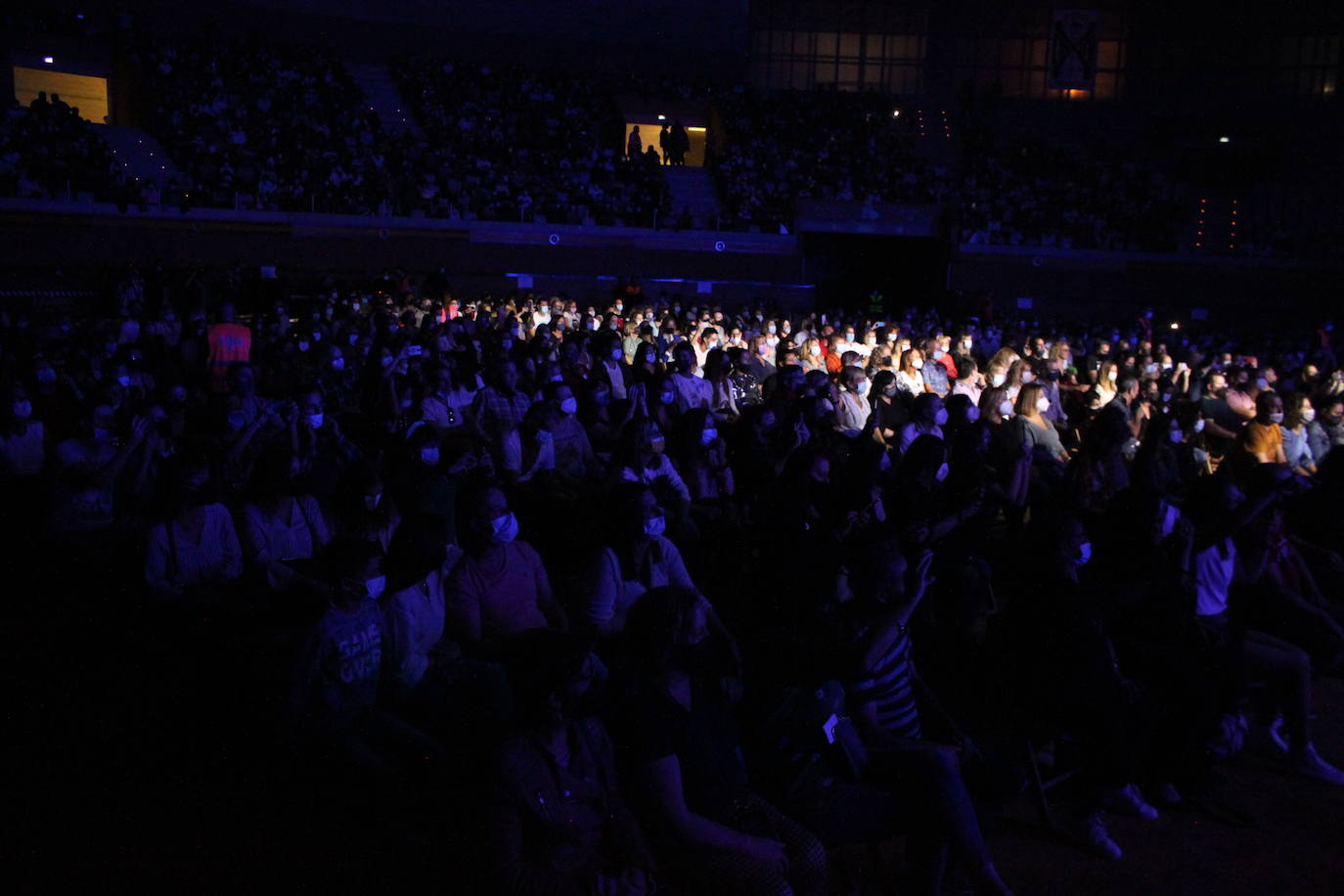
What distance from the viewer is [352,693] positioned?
386cm

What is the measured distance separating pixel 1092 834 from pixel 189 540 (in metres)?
3.95

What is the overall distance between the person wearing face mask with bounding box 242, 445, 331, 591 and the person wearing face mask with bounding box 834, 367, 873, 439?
16.8 feet

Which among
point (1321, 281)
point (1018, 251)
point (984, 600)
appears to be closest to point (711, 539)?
point (984, 600)

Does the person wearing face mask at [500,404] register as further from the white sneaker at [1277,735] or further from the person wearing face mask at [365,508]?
the white sneaker at [1277,735]

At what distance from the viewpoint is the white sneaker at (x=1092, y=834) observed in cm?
407

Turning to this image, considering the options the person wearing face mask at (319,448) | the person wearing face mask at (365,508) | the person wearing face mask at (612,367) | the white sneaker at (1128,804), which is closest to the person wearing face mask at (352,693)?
the person wearing face mask at (365,508)

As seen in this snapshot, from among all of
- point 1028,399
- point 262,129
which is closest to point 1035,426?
point 1028,399

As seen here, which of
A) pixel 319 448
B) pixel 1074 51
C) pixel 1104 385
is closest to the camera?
pixel 319 448

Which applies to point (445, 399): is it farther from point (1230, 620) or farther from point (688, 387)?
point (1230, 620)

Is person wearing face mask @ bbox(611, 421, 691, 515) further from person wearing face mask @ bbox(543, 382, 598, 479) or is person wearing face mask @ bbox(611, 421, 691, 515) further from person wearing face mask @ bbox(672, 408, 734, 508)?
person wearing face mask @ bbox(543, 382, 598, 479)

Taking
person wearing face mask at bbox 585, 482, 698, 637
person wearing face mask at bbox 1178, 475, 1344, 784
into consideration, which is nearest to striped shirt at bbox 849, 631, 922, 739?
person wearing face mask at bbox 585, 482, 698, 637

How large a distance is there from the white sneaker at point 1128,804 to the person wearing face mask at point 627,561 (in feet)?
6.40

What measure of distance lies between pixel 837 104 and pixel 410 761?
27.9 meters

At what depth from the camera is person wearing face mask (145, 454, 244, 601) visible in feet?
15.8
